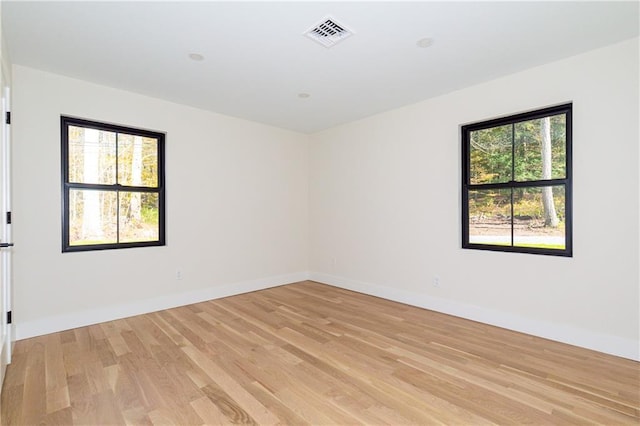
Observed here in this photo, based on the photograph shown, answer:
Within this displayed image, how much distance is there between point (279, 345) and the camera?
283 cm

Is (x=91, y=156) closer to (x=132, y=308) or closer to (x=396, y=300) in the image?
(x=132, y=308)

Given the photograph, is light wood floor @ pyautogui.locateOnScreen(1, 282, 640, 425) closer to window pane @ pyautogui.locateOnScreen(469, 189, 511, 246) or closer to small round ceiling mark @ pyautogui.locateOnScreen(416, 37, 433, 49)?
window pane @ pyautogui.locateOnScreen(469, 189, 511, 246)

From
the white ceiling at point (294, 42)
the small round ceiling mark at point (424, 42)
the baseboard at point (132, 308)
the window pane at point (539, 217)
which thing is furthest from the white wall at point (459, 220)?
the baseboard at point (132, 308)

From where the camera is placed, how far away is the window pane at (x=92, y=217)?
3.39 m

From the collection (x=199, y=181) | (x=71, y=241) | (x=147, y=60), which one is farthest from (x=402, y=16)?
(x=71, y=241)

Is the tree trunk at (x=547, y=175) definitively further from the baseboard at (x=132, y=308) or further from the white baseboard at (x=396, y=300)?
the baseboard at (x=132, y=308)

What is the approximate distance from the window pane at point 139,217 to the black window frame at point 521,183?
151 inches

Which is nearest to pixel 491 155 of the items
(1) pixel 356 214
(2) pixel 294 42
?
(1) pixel 356 214

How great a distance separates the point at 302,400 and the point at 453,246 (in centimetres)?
254

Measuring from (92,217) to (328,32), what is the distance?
3.22m

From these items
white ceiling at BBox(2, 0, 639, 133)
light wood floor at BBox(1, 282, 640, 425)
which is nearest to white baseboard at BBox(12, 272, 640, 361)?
light wood floor at BBox(1, 282, 640, 425)

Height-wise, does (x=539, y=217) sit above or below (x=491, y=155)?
below

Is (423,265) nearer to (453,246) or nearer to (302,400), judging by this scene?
(453,246)

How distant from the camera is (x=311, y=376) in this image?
7.52 ft
